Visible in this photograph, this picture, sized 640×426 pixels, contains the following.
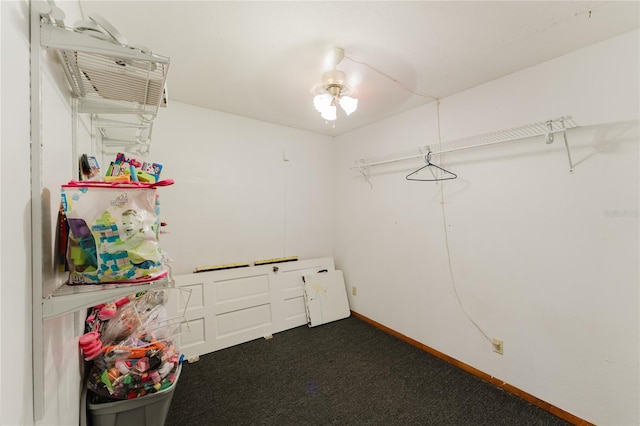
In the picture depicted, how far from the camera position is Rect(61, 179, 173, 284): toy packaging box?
780 millimetres

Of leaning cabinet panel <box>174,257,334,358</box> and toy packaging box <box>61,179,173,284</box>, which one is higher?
toy packaging box <box>61,179,173,284</box>

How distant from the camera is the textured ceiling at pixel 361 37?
1.39 meters

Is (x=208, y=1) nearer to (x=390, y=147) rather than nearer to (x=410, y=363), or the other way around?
(x=390, y=147)

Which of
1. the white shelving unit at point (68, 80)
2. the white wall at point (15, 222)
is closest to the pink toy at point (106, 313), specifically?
the white shelving unit at point (68, 80)

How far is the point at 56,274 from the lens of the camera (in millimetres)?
869

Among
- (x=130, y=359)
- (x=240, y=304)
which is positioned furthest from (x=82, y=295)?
(x=240, y=304)

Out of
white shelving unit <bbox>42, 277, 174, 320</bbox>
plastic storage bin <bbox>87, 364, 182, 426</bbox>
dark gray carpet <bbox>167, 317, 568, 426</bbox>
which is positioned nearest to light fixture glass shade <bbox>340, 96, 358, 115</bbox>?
white shelving unit <bbox>42, 277, 174, 320</bbox>

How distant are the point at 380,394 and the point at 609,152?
2236 mm

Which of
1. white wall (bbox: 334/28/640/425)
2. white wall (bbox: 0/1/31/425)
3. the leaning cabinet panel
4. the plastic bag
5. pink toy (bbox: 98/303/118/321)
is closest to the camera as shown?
white wall (bbox: 0/1/31/425)

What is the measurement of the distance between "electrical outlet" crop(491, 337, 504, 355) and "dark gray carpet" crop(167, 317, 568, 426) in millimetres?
278

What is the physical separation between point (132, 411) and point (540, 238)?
267 centimetres

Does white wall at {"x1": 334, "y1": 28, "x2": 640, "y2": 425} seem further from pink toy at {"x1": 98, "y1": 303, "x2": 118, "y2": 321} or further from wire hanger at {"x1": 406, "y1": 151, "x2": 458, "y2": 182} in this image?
pink toy at {"x1": 98, "y1": 303, "x2": 118, "y2": 321}

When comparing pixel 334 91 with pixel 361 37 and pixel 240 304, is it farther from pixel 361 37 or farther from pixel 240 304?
pixel 240 304

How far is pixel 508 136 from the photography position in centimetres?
204
